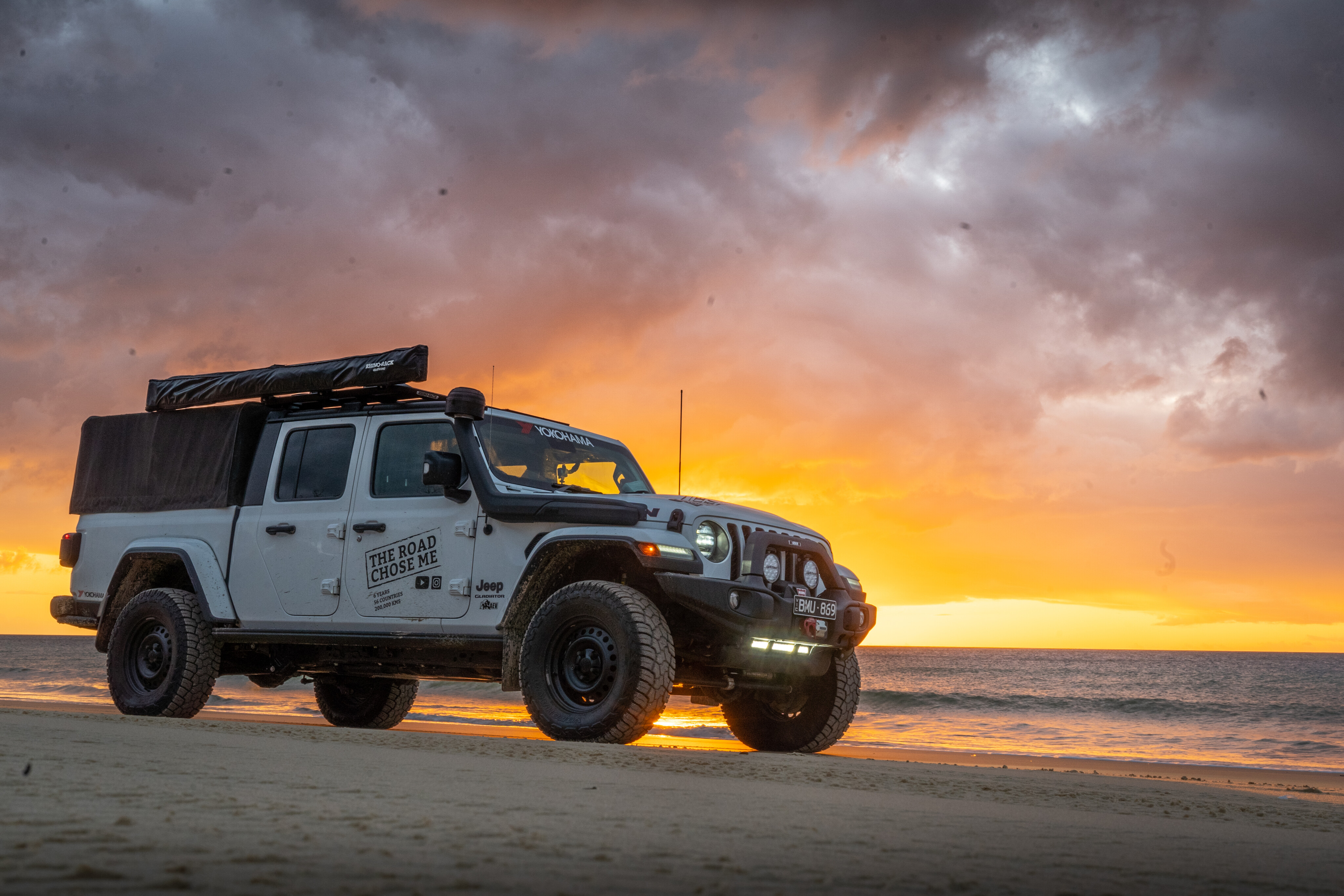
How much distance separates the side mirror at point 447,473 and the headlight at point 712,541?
1.60 meters

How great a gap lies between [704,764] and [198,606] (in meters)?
4.87

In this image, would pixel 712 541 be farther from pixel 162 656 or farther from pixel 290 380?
pixel 162 656

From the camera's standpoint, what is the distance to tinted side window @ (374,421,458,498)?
25.5ft

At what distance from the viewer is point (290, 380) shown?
8.80 metres

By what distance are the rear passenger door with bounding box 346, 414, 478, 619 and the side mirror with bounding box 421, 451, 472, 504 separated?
0.24 feet

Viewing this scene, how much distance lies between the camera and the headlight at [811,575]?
7.48 metres

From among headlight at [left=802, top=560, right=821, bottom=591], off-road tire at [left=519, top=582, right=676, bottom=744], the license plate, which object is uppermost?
headlight at [left=802, top=560, right=821, bottom=591]

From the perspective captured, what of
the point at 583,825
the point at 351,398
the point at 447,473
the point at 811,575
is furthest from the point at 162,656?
the point at 583,825

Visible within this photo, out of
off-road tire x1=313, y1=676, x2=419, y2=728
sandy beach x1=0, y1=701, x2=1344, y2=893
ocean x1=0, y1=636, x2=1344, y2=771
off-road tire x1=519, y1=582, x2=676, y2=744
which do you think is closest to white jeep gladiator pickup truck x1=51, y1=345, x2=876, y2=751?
off-road tire x1=519, y1=582, x2=676, y2=744

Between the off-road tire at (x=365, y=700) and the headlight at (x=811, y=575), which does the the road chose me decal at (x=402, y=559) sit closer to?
the headlight at (x=811, y=575)

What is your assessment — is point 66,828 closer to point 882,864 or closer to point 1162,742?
point 882,864

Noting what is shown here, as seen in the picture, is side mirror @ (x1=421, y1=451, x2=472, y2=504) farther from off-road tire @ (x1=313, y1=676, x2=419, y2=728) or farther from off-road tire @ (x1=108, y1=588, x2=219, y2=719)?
off-road tire @ (x1=313, y1=676, x2=419, y2=728)

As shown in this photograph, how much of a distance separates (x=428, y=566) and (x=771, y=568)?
7.70ft

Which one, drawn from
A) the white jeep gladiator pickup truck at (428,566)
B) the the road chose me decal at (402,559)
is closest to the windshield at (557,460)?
the white jeep gladiator pickup truck at (428,566)
